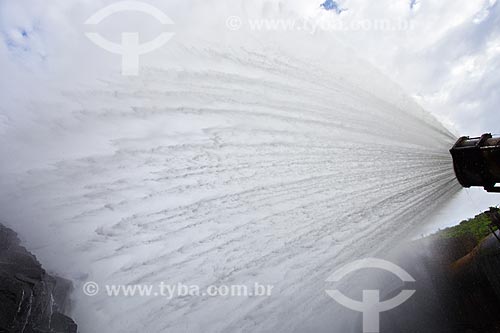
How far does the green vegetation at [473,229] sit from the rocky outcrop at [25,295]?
84.9ft

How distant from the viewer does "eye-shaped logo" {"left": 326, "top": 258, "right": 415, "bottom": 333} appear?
13123 millimetres

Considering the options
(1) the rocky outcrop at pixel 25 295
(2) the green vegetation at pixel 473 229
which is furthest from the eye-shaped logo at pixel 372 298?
(2) the green vegetation at pixel 473 229

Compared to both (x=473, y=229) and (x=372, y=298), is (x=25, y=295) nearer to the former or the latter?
(x=372, y=298)

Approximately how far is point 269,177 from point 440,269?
9.95m

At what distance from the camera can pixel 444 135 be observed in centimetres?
600

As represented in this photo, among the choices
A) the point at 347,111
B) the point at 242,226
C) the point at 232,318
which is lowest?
the point at 232,318

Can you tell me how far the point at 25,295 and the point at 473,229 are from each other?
33.4 m

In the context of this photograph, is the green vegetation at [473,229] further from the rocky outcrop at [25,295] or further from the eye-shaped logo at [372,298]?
the rocky outcrop at [25,295]

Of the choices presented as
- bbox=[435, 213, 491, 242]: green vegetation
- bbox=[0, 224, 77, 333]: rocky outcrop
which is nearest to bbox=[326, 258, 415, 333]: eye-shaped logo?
bbox=[0, 224, 77, 333]: rocky outcrop

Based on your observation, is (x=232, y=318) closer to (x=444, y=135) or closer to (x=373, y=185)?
(x=373, y=185)

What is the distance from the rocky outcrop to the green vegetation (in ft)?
84.9

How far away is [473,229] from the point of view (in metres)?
27.3

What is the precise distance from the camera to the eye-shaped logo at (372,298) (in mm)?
13123

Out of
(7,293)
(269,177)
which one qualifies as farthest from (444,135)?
(7,293)
